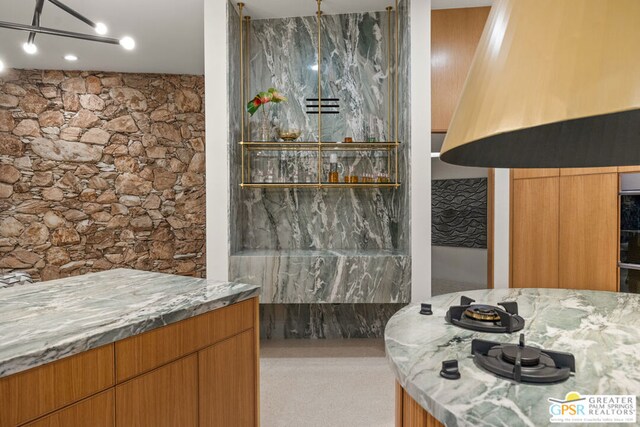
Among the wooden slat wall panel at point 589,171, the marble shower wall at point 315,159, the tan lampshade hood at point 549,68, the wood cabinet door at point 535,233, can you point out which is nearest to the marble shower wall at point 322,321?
the marble shower wall at point 315,159

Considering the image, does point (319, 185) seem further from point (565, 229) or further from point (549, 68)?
point (549, 68)

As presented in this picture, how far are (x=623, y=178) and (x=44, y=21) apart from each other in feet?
18.3

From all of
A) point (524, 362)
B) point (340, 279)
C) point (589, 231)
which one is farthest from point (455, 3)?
point (524, 362)

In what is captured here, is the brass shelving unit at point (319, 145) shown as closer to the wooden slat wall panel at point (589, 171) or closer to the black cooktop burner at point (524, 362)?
the wooden slat wall panel at point (589, 171)

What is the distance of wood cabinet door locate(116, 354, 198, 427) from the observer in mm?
1257

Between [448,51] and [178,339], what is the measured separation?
341 cm

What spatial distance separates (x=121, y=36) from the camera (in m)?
3.93

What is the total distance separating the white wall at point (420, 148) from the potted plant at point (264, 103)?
3.82 ft

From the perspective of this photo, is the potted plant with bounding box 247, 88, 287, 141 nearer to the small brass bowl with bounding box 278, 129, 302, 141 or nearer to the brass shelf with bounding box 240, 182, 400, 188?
the small brass bowl with bounding box 278, 129, 302, 141

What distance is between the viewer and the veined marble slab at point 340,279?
3086 mm

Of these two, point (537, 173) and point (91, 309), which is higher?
point (537, 173)

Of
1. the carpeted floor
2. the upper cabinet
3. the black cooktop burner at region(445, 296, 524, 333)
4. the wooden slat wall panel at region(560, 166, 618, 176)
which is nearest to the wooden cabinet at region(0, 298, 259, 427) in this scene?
the carpeted floor

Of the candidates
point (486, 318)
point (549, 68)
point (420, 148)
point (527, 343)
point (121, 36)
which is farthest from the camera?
point (121, 36)

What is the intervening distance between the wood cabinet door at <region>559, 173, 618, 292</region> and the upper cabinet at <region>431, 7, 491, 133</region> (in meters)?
1.33
